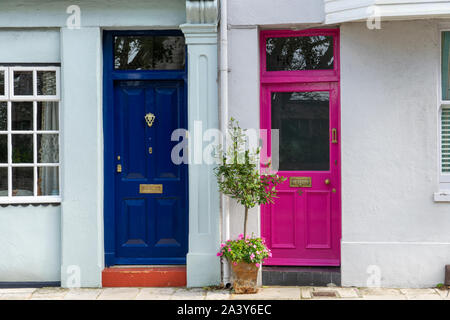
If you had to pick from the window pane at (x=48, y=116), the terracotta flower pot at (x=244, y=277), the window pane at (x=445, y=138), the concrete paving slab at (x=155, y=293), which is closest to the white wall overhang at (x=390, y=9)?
the window pane at (x=445, y=138)

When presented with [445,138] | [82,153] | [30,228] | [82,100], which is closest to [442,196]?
[445,138]

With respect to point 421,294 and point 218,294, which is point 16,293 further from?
point 421,294

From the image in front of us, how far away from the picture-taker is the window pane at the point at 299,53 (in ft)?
23.0

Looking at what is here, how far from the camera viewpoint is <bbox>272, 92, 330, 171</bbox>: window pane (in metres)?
7.02

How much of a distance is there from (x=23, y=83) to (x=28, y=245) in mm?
1980

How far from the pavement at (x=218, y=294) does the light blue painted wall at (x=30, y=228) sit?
241 mm

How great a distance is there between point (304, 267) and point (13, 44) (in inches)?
176

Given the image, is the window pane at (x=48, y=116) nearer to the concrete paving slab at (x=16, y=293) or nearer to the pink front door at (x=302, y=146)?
the concrete paving slab at (x=16, y=293)

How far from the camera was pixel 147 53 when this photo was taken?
7137 mm

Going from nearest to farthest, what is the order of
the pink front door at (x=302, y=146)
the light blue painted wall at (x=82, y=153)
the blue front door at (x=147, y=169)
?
the light blue painted wall at (x=82, y=153)
the pink front door at (x=302, y=146)
the blue front door at (x=147, y=169)

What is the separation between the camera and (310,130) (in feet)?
23.1

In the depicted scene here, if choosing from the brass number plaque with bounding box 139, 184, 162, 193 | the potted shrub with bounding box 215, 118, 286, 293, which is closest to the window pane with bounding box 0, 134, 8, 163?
the brass number plaque with bounding box 139, 184, 162, 193

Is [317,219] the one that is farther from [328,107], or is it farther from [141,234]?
[141,234]

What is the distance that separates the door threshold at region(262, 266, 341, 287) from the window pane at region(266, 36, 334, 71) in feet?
8.11
